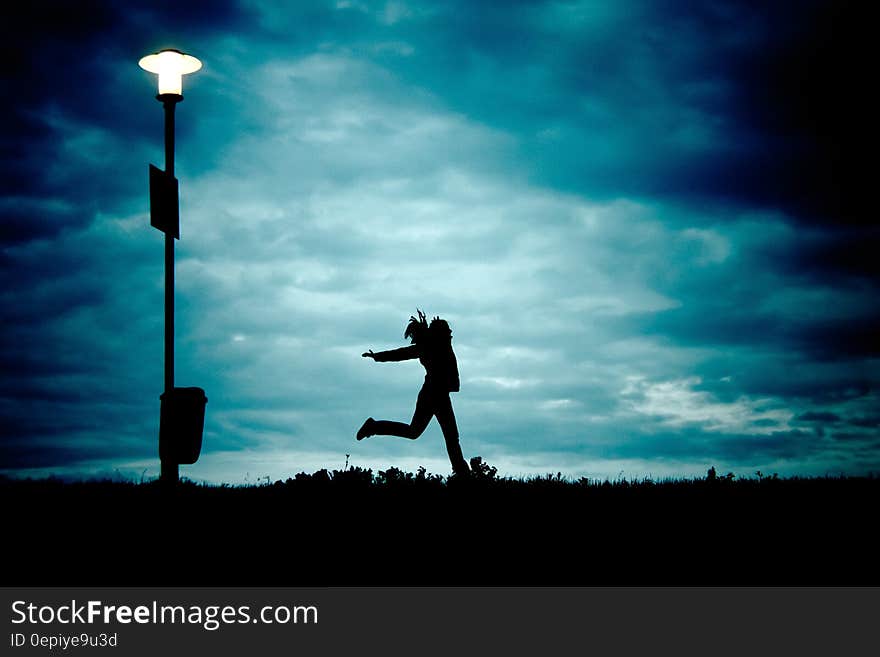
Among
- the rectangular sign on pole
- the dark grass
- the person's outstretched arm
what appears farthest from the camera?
the person's outstretched arm

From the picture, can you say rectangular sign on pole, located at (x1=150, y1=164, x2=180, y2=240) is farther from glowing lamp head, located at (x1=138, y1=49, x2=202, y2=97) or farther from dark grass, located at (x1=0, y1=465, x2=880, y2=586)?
dark grass, located at (x1=0, y1=465, x2=880, y2=586)

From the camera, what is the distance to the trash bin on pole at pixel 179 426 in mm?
10734

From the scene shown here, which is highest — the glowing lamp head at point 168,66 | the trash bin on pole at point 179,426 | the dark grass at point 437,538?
the glowing lamp head at point 168,66

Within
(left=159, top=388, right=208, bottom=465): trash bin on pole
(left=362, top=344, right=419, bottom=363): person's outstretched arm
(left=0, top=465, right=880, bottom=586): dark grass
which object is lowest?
(left=0, top=465, right=880, bottom=586): dark grass

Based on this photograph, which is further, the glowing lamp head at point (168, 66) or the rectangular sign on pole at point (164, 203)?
the glowing lamp head at point (168, 66)

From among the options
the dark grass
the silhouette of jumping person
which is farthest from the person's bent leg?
the dark grass

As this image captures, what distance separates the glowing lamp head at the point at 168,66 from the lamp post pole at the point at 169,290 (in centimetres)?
11

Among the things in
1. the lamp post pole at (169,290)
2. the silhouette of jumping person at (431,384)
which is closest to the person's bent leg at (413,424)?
the silhouette of jumping person at (431,384)

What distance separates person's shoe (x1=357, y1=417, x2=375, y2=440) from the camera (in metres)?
13.6

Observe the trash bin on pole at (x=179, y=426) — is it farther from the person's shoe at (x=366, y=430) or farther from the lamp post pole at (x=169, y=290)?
the person's shoe at (x=366, y=430)

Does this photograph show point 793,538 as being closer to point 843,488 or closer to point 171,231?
point 843,488

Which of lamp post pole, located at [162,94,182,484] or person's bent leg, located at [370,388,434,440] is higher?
lamp post pole, located at [162,94,182,484]

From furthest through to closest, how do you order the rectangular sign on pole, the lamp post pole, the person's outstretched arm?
the person's outstretched arm → the rectangular sign on pole → the lamp post pole

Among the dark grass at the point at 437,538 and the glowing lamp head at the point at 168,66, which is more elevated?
the glowing lamp head at the point at 168,66
